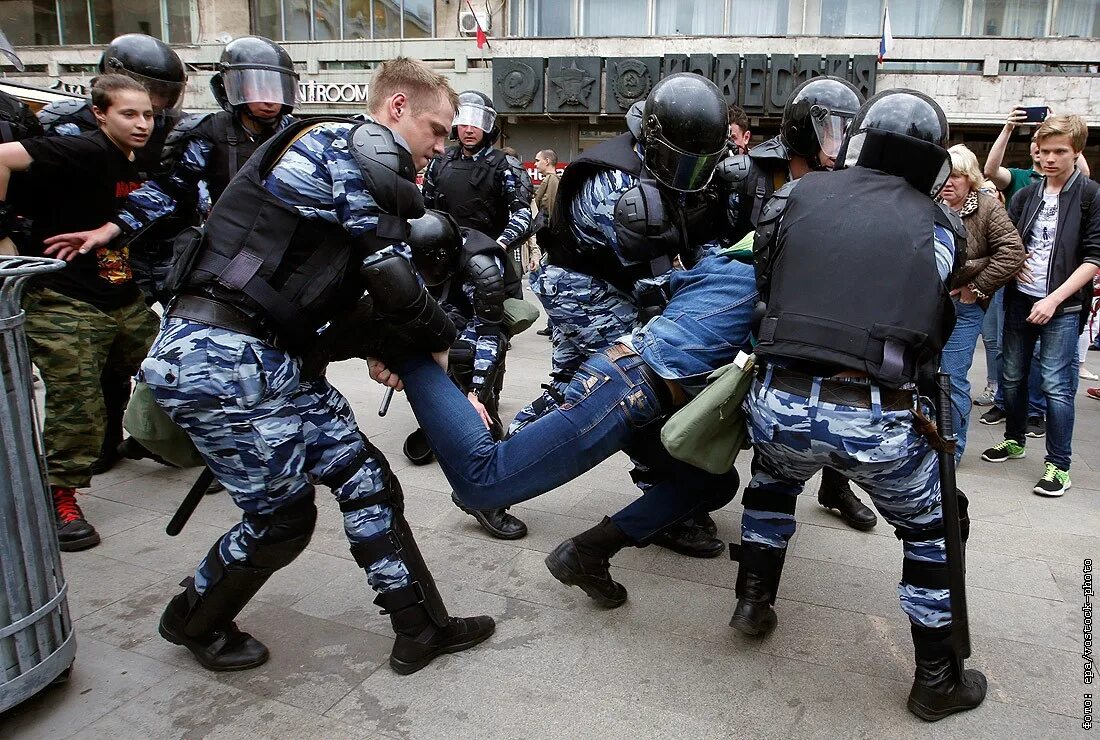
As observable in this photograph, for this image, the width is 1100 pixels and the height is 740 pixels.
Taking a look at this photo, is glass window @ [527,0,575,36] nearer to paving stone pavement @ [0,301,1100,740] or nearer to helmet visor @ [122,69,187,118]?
helmet visor @ [122,69,187,118]

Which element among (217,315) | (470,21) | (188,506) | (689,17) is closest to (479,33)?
(470,21)

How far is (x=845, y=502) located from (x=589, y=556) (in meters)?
1.59

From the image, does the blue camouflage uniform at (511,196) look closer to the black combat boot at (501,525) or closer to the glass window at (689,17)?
the black combat boot at (501,525)

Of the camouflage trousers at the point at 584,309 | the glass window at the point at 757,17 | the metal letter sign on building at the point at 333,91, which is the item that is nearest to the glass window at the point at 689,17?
the glass window at the point at 757,17

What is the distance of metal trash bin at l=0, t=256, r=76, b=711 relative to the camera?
203 centimetres

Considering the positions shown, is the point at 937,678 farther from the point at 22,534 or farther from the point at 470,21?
the point at 470,21

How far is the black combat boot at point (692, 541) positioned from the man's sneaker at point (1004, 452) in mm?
2351

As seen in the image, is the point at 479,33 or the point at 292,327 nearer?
the point at 292,327

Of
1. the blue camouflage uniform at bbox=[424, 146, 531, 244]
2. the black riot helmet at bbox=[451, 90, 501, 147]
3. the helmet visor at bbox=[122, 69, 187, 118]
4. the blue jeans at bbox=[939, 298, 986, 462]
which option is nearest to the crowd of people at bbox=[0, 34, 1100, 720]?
the helmet visor at bbox=[122, 69, 187, 118]

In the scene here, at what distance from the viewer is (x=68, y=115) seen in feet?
11.6

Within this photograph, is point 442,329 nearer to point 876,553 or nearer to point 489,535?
point 489,535

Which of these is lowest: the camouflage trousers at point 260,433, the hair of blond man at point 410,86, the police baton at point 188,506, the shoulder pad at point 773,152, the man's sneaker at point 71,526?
the man's sneaker at point 71,526

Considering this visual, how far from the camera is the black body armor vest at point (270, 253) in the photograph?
2146 millimetres

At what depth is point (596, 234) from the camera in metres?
3.00
